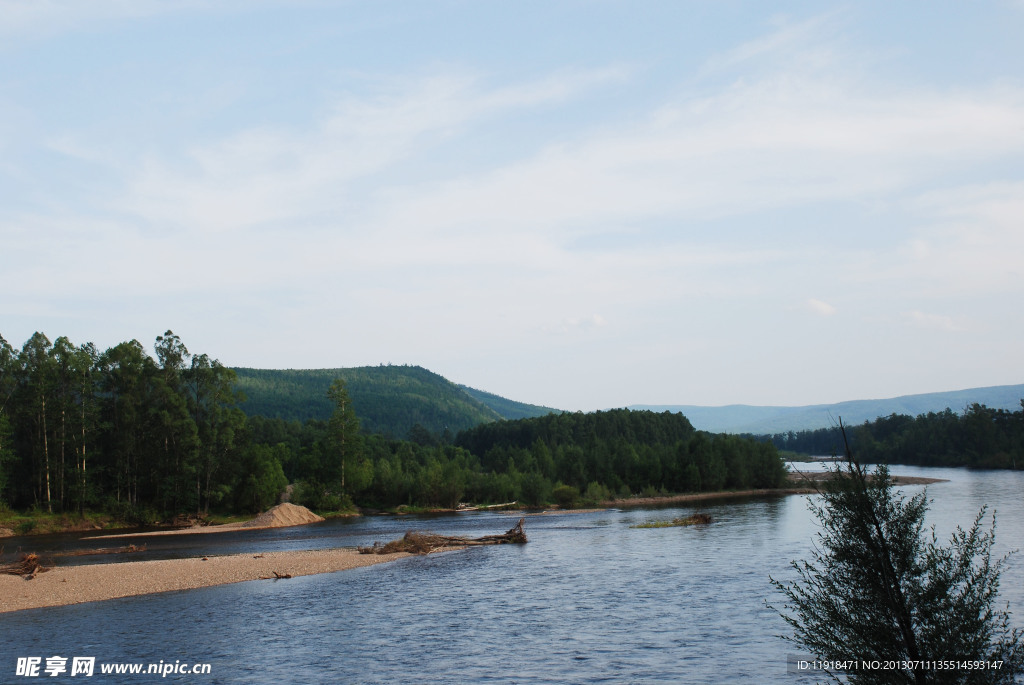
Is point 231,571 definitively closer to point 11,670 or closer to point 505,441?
point 11,670

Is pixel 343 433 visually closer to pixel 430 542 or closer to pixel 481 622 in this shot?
pixel 430 542

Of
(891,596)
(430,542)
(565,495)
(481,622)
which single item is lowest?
(565,495)

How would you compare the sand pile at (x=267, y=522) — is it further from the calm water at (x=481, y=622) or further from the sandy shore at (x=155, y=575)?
the calm water at (x=481, y=622)

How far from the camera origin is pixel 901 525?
16391 mm

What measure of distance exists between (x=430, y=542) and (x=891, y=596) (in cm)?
5233

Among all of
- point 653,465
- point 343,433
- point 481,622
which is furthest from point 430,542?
point 653,465

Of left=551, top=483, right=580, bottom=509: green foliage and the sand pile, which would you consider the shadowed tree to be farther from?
left=551, top=483, right=580, bottom=509: green foliage

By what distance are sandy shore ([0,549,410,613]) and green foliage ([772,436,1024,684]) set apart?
1511 inches

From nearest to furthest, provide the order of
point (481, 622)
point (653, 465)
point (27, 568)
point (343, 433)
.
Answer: point (481, 622) < point (27, 568) < point (343, 433) < point (653, 465)

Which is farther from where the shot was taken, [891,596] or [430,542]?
[430,542]

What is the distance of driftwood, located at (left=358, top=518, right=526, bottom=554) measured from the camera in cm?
6147

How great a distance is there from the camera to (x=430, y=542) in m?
64.4

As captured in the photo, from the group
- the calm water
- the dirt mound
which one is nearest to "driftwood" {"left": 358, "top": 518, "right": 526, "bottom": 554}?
the calm water

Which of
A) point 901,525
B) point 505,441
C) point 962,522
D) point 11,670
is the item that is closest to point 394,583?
point 11,670
